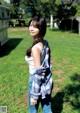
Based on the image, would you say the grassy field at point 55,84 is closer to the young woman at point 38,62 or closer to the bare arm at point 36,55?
the young woman at point 38,62

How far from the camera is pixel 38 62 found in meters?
3.64

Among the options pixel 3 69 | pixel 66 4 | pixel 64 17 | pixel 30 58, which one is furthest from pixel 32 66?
pixel 64 17

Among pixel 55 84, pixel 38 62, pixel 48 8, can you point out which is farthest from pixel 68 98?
pixel 48 8

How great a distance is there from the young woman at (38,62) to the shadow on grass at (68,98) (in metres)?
1.62

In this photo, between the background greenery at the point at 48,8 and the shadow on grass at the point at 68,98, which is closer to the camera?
the shadow on grass at the point at 68,98

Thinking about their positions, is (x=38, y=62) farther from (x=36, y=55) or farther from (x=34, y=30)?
(x=34, y=30)

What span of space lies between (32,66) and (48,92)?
0.46m

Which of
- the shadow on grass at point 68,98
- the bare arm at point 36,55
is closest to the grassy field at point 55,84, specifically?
the shadow on grass at point 68,98

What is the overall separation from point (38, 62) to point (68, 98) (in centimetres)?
262

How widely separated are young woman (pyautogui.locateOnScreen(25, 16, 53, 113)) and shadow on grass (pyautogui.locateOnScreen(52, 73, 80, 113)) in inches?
63.9

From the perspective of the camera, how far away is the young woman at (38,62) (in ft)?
12.0

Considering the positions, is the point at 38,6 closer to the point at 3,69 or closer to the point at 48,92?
the point at 3,69

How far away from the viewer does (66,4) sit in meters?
30.0

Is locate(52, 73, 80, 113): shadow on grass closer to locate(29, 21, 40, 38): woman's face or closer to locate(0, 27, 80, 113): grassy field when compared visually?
locate(0, 27, 80, 113): grassy field
